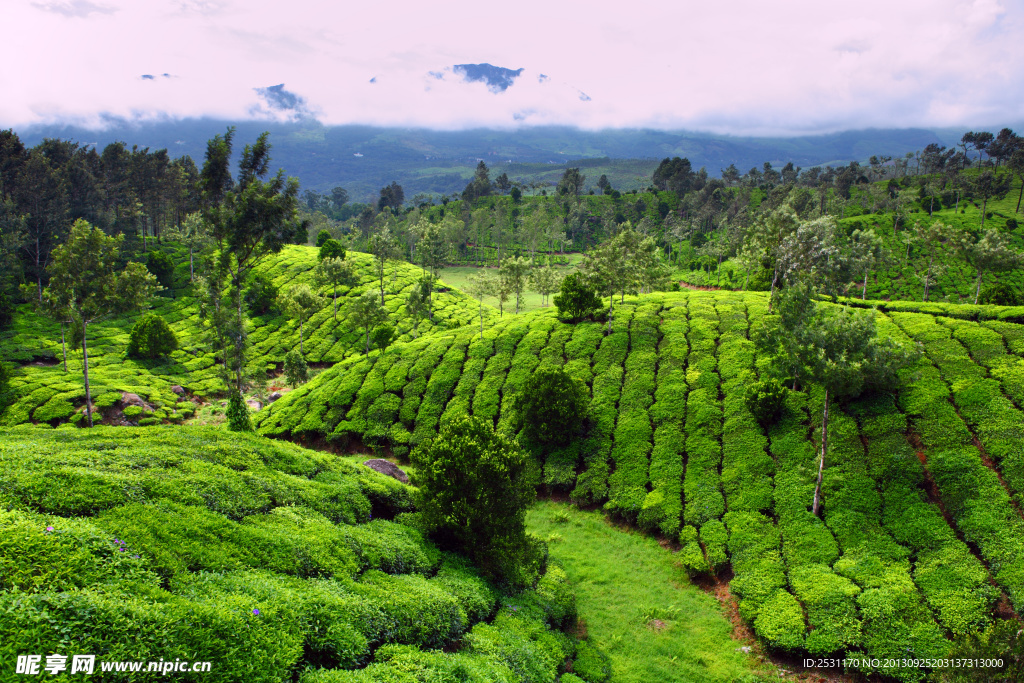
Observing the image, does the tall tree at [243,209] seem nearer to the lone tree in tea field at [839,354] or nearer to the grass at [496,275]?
the lone tree in tea field at [839,354]

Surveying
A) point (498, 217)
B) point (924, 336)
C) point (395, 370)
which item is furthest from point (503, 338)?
point (498, 217)

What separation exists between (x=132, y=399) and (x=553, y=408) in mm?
43546

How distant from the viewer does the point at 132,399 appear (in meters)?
47.7

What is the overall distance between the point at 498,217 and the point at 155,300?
7968 cm

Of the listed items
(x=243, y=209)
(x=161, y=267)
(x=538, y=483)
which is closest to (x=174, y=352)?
(x=161, y=267)

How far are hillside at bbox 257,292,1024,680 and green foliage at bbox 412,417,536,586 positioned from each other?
34.7ft

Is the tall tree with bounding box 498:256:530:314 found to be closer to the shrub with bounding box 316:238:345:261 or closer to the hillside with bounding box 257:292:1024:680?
the hillside with bounding box 257:292:1024:680

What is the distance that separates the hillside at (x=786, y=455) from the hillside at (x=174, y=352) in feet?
54.0

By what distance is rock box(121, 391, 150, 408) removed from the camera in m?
47.1

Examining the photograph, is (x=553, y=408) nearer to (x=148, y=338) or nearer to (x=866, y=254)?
(x=866, y=254)

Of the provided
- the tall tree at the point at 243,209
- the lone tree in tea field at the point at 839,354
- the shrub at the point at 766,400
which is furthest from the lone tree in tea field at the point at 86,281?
the lone tree in tea field at the point at 839,354

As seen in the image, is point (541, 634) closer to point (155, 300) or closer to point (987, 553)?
point (987, 553)

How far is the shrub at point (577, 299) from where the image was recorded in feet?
151

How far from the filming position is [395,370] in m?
46.8
